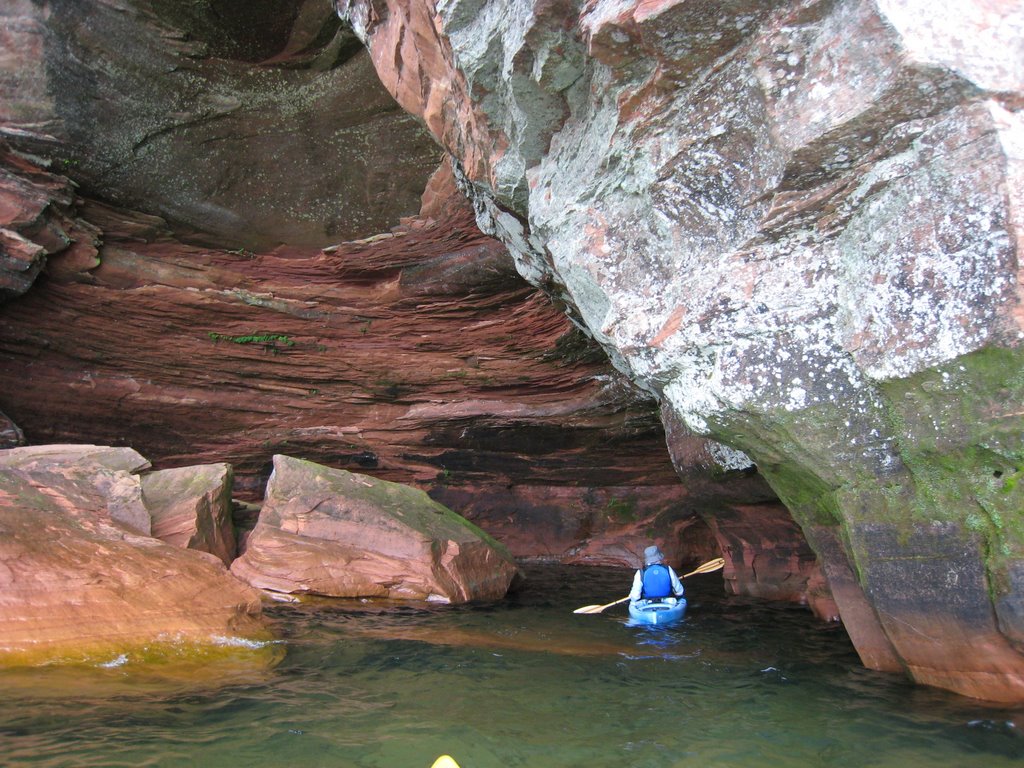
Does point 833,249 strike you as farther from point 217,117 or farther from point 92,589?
point 217,117

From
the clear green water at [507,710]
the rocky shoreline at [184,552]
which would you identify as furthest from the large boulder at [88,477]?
the clear green water at [507,710]

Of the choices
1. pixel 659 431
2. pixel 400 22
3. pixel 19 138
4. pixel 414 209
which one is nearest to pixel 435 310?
pixel 414 209

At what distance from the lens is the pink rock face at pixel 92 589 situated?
18.1 feet

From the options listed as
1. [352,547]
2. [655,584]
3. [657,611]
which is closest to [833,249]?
[657,611]

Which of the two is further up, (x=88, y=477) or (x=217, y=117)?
(x=217, y=117)

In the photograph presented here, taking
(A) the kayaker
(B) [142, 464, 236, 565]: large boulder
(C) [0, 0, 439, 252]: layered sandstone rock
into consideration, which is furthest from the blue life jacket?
(C) [0, 0, 439, 252]: layered sandstone rock

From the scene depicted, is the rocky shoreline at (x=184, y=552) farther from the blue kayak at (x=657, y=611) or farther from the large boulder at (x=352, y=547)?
the blue kayak at (x=657, y=611)

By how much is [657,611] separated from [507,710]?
4059 millimetres

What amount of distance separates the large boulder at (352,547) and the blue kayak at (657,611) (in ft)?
6.61

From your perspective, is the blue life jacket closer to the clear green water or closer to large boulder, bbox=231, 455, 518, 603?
the clear green water

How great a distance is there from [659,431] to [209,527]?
7121 millimetres

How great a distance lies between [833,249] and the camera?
4.74 m

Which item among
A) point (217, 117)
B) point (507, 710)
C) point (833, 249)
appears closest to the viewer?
point (833, 249)

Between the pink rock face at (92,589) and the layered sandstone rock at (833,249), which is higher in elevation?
the layered sandstone rock at (833,249)
